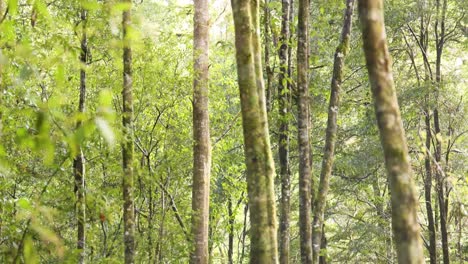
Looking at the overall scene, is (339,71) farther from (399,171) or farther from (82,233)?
(399,171)

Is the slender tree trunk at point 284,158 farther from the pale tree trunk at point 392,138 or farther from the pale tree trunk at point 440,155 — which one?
the pale tree trunk at point 440,155

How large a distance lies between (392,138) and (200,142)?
6.98 metres

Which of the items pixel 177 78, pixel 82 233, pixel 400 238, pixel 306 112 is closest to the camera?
pixel 400 238

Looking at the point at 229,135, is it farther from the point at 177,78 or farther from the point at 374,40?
the point at 374,40

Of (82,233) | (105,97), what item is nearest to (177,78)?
(82,233)

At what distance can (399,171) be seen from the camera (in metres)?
2.99

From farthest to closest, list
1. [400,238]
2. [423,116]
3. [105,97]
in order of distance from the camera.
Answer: [423,116] < [400,238] < [105,97]

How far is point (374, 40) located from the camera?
3.07 meters

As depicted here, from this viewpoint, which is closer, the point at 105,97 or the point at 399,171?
the point at 105,97

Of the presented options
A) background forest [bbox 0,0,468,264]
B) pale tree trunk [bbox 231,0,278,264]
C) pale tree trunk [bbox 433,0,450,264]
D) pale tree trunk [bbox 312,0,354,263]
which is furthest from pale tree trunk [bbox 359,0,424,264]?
pale tree trunk [bbox 433,0,450,264]

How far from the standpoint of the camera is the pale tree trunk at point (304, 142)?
310 inches

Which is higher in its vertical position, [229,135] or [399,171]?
[229,135]

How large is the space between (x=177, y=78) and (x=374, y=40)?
8.97 meters

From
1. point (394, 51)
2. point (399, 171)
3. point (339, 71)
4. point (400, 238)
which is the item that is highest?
point (394, 51)
